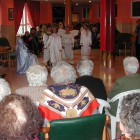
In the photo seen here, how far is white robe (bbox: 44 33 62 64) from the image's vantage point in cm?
860

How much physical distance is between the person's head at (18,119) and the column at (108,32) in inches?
275

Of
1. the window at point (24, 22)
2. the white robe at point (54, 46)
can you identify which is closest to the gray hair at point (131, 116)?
the white robe at point (54, 46)

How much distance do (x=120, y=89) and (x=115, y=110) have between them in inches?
10.7

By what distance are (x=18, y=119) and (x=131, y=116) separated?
1.95ft

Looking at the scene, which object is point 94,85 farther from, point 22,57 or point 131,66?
point 22,57

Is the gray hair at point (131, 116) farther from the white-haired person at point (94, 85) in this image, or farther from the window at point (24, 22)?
the window at point (24, 22)

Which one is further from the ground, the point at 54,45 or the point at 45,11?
the point at 45,11

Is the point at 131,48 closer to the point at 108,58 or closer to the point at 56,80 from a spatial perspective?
the point at 108,58

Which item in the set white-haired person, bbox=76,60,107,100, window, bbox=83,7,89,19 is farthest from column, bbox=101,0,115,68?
window, bbox=83,7,89,19

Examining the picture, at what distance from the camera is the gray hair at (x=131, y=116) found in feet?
4.77

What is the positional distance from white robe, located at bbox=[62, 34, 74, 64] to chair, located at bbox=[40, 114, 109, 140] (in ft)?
24.4

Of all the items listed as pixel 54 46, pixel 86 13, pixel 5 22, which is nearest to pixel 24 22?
pixel 5 22

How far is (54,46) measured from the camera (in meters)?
8.70

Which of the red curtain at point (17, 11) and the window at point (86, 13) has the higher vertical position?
the window at point (86, 13)
